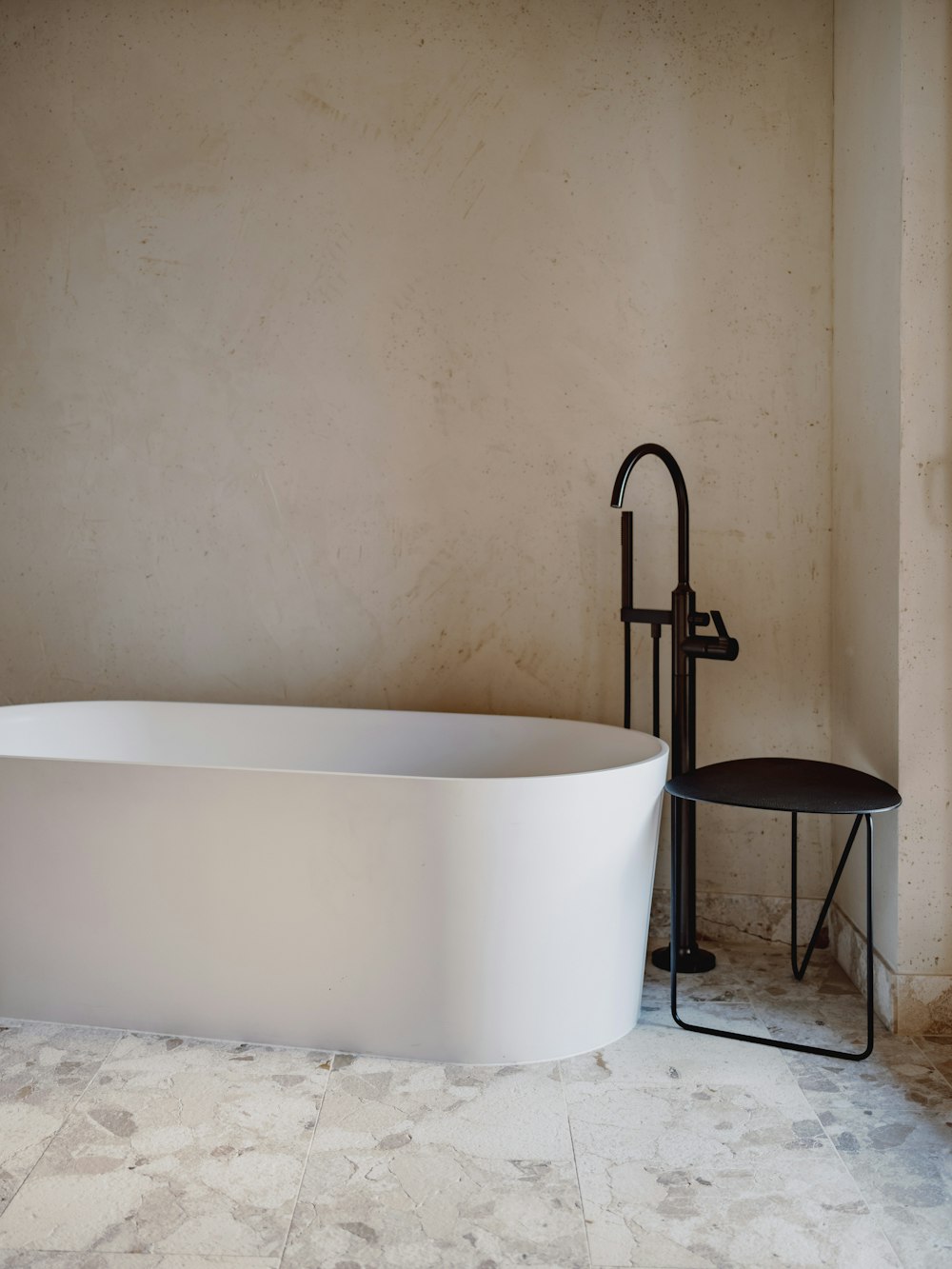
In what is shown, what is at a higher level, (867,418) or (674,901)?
(867,418)

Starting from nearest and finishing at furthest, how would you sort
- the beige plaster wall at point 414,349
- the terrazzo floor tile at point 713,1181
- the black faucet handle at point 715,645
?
the terrazzo floor tile at point 713,1181 → the black faucet handle at point 715,645 → the beige plaster wall at point 414,349

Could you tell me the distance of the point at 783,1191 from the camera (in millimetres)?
1622

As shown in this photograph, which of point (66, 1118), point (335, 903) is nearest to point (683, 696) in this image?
point (335, 903)

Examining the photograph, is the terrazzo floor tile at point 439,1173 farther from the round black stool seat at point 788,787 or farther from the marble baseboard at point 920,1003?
the marble baseboard at point 920,1003

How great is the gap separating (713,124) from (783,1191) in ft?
8.04

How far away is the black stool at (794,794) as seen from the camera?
2027mm

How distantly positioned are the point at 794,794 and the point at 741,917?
33.1 inches

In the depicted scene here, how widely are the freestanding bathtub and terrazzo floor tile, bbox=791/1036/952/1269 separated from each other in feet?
1.45

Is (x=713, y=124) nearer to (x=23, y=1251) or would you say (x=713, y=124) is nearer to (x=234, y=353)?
(x=234, y=353)

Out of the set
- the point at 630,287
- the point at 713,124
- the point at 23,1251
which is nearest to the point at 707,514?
the point at 630,287

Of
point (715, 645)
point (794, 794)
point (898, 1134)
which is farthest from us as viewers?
point (715, 645)

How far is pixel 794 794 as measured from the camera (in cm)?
210

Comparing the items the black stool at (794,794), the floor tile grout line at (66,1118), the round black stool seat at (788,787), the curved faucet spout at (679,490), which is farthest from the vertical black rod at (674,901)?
the floor tile grout line at (66,1118)

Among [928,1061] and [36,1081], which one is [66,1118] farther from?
[928,1061]
